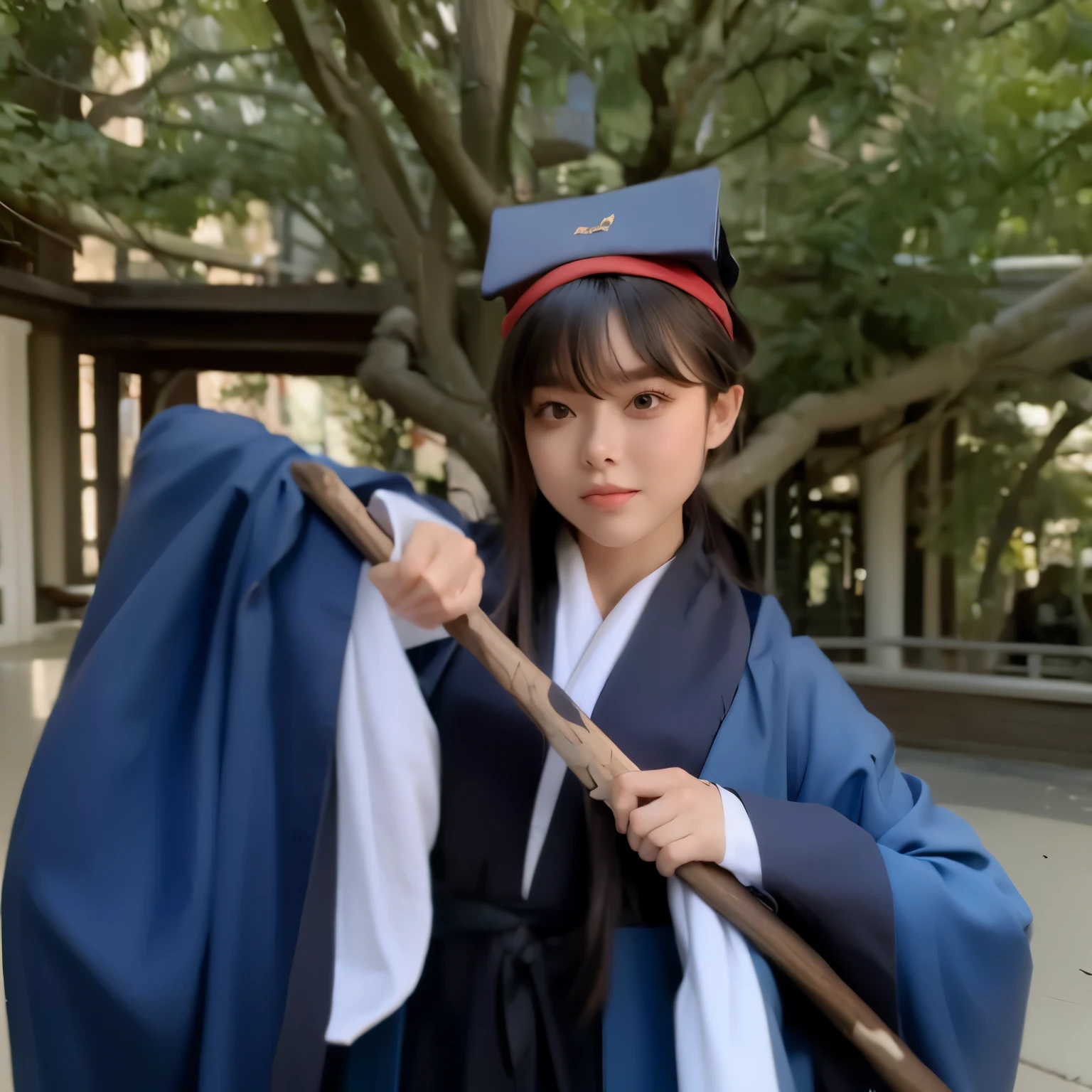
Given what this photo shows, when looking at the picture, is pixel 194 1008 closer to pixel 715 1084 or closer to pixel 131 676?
pixel 131 676

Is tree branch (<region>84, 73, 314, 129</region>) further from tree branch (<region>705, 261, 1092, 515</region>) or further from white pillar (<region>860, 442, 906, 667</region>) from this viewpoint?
white pillar (<region>860, 442, 906, 667</region>)

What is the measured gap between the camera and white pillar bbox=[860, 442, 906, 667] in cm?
258

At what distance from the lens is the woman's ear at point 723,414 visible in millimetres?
686

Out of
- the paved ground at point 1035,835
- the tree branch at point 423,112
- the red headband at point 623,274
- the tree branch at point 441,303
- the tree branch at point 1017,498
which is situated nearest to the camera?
the red headband at point 623,274

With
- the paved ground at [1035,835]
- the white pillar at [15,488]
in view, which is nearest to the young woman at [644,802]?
the paved ground at [1035,835]

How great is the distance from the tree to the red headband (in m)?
1.27

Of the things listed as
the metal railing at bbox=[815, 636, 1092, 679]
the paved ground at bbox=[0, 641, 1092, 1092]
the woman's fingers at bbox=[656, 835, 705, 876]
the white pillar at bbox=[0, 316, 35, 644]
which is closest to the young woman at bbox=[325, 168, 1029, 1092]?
the woman's fingers at bbox=[656, 835, 705, 876]

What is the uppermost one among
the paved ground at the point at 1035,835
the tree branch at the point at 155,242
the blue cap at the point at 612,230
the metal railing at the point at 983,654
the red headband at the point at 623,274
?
the tree branch at the point at 155,242

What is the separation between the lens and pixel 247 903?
0.57 metres

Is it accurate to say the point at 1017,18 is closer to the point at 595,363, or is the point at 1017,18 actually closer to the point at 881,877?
the point at 595,363

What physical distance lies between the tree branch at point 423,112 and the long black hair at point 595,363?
1.21 metres

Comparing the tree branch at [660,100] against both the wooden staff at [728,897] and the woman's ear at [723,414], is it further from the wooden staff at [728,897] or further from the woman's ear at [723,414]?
the wooden staff at [728,897]

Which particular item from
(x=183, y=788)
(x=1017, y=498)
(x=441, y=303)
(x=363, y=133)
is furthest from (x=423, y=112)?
(x=1017, y=498)

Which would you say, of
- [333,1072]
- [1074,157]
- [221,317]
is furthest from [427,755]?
[221,317]
